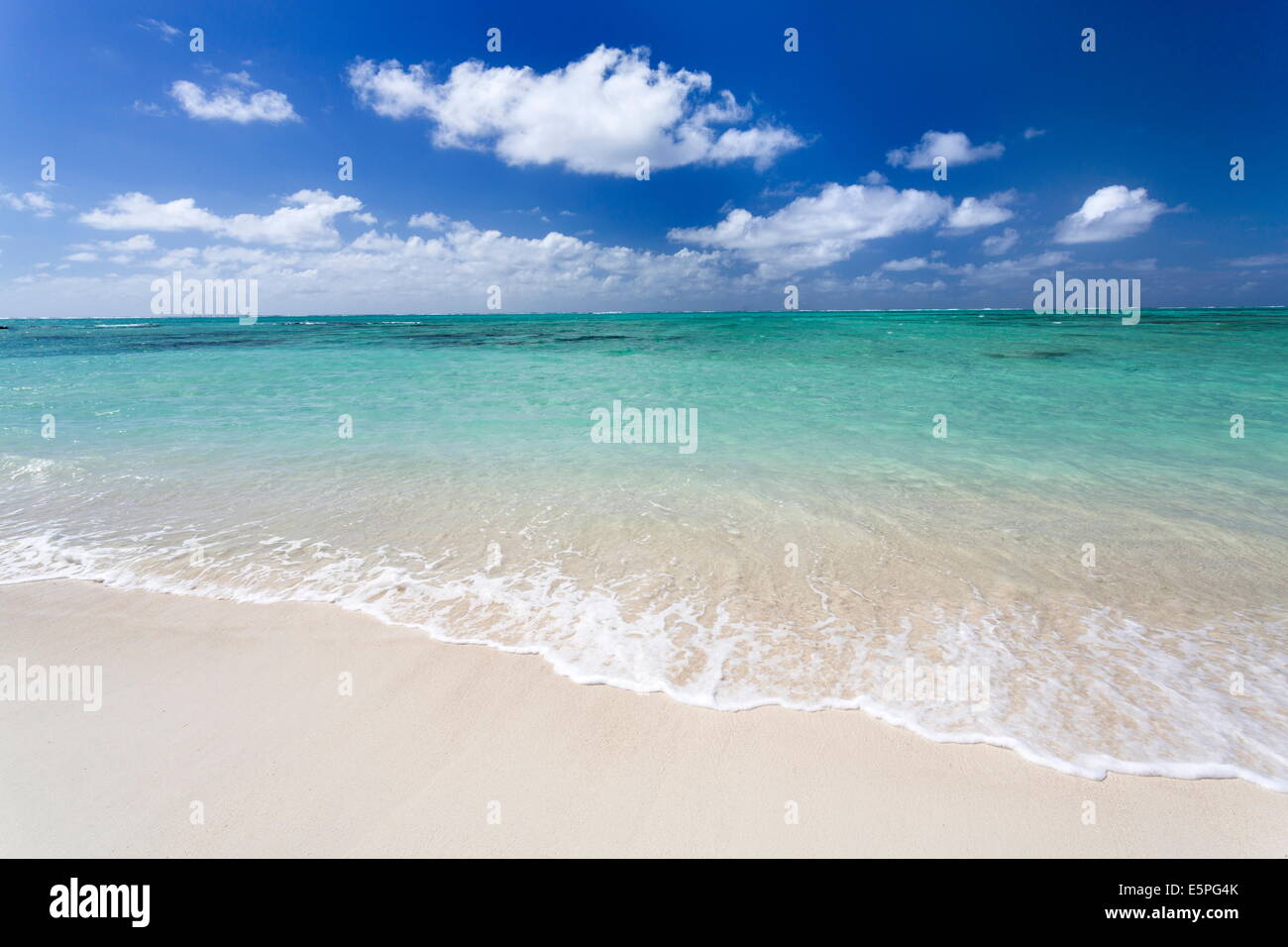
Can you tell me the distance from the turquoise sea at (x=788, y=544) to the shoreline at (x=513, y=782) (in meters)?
0.25

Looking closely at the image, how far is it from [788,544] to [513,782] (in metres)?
3.65

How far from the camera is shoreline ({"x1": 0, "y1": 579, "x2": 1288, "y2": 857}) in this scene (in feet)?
8.23

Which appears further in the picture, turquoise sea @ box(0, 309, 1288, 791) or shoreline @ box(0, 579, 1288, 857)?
turquoise sea @ box(0, 309, 1288, 791)

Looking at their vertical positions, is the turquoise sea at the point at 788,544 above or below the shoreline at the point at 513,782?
above

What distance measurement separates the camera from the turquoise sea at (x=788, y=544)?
139 inches

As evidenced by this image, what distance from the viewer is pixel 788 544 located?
18.5 feet

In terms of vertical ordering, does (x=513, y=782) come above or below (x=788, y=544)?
below

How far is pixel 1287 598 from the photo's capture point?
180 inches

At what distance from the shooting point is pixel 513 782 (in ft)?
9.21

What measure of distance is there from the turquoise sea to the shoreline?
25 cm

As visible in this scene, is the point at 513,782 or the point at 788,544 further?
the point at 788,544
